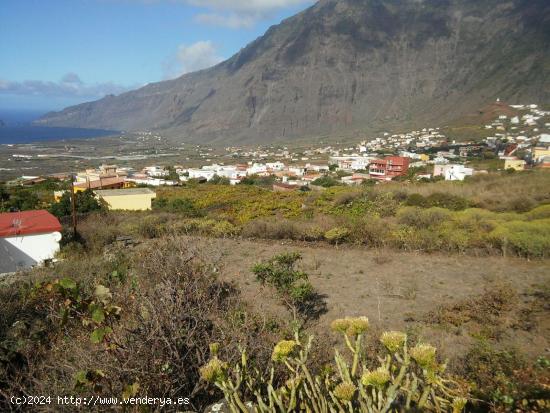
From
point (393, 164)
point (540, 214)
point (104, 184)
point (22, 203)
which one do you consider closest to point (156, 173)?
point (104, 184)

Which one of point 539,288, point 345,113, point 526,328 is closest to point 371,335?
point 526,328

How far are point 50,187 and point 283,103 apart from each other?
406ft

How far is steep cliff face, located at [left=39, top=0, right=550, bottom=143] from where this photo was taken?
10944 centimetres

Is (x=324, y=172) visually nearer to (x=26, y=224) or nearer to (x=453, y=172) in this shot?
(x=453, y=172)

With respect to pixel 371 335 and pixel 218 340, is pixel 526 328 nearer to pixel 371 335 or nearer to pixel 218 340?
pixel 371 335

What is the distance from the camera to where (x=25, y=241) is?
9953 mm

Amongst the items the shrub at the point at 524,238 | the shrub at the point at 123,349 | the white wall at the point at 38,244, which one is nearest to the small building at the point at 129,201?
the white wall at the point at 38,244

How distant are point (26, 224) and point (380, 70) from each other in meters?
153

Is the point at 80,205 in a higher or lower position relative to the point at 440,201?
lower

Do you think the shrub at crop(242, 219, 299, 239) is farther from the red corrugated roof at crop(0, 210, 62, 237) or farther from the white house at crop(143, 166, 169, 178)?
the white house at crop(143, 166, 169, 178)

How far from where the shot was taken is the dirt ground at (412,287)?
5211 mm

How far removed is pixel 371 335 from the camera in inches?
185

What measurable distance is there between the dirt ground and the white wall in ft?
13.9

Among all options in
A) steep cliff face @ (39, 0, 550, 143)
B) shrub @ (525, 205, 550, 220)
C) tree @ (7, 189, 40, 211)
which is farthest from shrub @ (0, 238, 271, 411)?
steep cliff face @ (39, 0, 550, 143)
